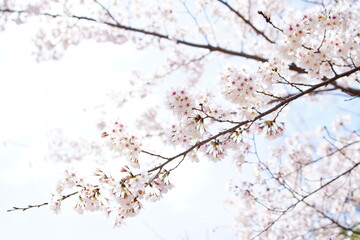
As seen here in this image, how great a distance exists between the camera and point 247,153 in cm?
443

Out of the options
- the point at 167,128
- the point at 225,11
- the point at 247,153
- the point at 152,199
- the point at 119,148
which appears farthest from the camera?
the point at 225,11

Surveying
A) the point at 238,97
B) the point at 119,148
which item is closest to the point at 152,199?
the point at 119,148

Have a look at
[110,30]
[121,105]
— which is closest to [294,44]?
[110,30]

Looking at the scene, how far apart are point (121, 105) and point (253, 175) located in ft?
14.1

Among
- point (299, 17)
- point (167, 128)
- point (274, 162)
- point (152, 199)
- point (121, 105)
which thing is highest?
point (121, 105)

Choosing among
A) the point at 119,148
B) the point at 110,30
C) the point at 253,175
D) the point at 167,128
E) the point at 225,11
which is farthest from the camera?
the point at 225,11

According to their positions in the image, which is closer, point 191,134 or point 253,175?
point 191,134

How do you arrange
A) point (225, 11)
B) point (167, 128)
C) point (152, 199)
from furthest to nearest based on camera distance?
1. point (225, 11)
2. point (167, 128)
3. point (152, 199)

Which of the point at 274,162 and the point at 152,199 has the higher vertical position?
the point at 274,162

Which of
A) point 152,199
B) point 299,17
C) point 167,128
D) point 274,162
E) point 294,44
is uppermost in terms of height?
point 274,162

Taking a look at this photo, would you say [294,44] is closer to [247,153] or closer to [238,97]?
[238,97]

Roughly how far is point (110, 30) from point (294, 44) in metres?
4.87

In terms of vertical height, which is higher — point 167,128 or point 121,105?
point 121,105

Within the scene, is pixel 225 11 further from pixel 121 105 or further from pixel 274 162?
pixel 274 162
